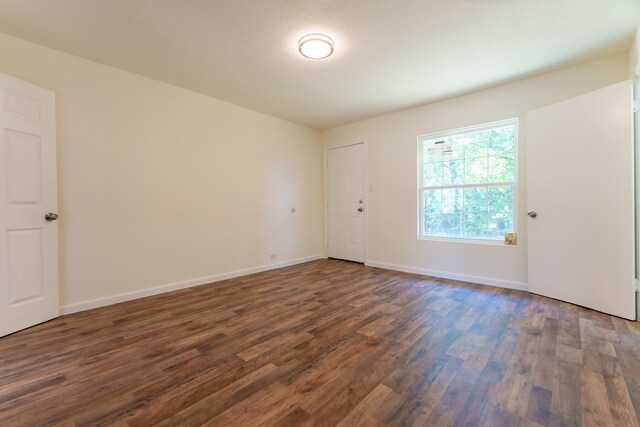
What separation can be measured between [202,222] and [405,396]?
123 inches

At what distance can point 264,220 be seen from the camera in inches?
175

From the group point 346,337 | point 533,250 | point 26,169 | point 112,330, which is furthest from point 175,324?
point 533,250

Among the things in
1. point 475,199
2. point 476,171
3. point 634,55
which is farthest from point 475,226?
point 634,55

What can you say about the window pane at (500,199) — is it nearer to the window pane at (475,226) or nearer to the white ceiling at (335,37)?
the window pane at (475,226)

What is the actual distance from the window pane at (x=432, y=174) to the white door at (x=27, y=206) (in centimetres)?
441

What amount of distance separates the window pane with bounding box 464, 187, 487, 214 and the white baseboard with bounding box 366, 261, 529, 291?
900 millimetres

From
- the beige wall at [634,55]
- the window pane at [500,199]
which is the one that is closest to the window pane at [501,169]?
the window pane at [500,199]

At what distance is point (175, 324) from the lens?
2.39 metres

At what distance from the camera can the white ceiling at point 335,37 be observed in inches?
81.9

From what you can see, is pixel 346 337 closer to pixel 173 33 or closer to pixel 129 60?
pixel 173 33

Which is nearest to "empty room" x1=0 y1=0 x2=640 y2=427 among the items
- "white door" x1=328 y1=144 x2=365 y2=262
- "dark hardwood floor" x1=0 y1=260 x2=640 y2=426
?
"dark hardwood floor" x1=0 y1=260 x2=640 y2=426

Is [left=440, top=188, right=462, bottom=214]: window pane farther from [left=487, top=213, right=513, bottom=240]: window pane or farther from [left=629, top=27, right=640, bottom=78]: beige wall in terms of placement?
[left=629, top=27, right=640, bottom=78]: beige wall

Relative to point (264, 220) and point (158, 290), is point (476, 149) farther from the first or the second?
point (158, 290)

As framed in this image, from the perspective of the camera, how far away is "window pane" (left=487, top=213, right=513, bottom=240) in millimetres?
3439
